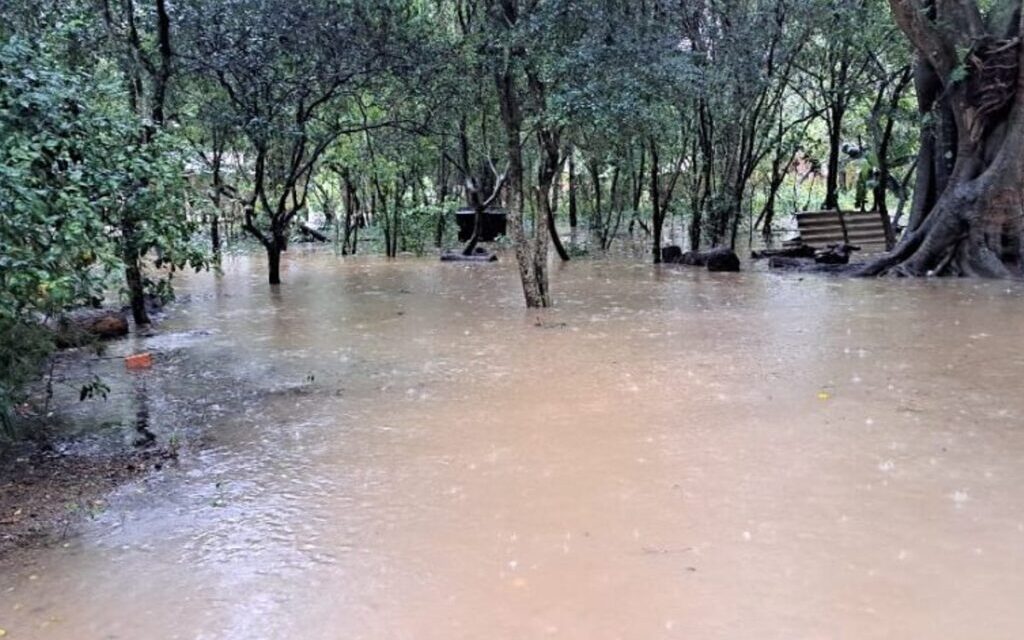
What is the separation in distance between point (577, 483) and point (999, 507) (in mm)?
1946

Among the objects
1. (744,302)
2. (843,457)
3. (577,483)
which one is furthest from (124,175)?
(744,302)

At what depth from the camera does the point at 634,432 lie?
17.4 feet

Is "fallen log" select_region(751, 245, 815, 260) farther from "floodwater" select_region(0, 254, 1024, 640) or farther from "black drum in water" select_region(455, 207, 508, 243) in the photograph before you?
"black drum in water" select_region(455, 207, 508, 243)

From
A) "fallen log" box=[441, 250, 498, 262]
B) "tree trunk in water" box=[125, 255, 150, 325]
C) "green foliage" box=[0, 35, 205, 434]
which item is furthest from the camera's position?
"fallen log" box=[441, 250, 498, 262]

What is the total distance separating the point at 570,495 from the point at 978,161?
10.6 m

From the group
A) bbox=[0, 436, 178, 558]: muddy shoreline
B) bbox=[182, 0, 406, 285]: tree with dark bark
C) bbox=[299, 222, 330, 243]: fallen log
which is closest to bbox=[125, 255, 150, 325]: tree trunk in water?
bbox=[182, 0, 406, 285]: tree with dark bark

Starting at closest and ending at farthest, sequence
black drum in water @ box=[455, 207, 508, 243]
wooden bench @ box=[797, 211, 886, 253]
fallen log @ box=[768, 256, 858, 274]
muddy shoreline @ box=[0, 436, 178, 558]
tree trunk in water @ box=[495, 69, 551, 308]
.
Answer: muddy shoreline @ box=[0, 436, 178, 558] → tree trunk in water @ box=[495, 69, 551, 308] → fallen log @ box=[768, 256, 858, 274] → wooden bench @ box=[797, 211, 886, 253] → black drum in water @ box=[455, 207, 508, 243]

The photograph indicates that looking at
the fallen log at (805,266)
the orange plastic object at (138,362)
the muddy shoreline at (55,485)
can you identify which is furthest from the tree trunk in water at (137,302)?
the fallen log at (805,266)

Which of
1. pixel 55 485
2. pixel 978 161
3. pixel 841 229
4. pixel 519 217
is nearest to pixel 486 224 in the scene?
pixel 841 229

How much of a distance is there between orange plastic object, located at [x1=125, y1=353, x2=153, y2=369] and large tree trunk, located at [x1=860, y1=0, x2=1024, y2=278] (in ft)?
33.3

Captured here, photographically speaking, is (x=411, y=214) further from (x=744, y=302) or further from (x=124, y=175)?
(x=124, y=175)

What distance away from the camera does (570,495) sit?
4273 millimetres

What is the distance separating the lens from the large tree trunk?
459 inches

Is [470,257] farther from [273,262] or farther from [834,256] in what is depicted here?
[834,256]
